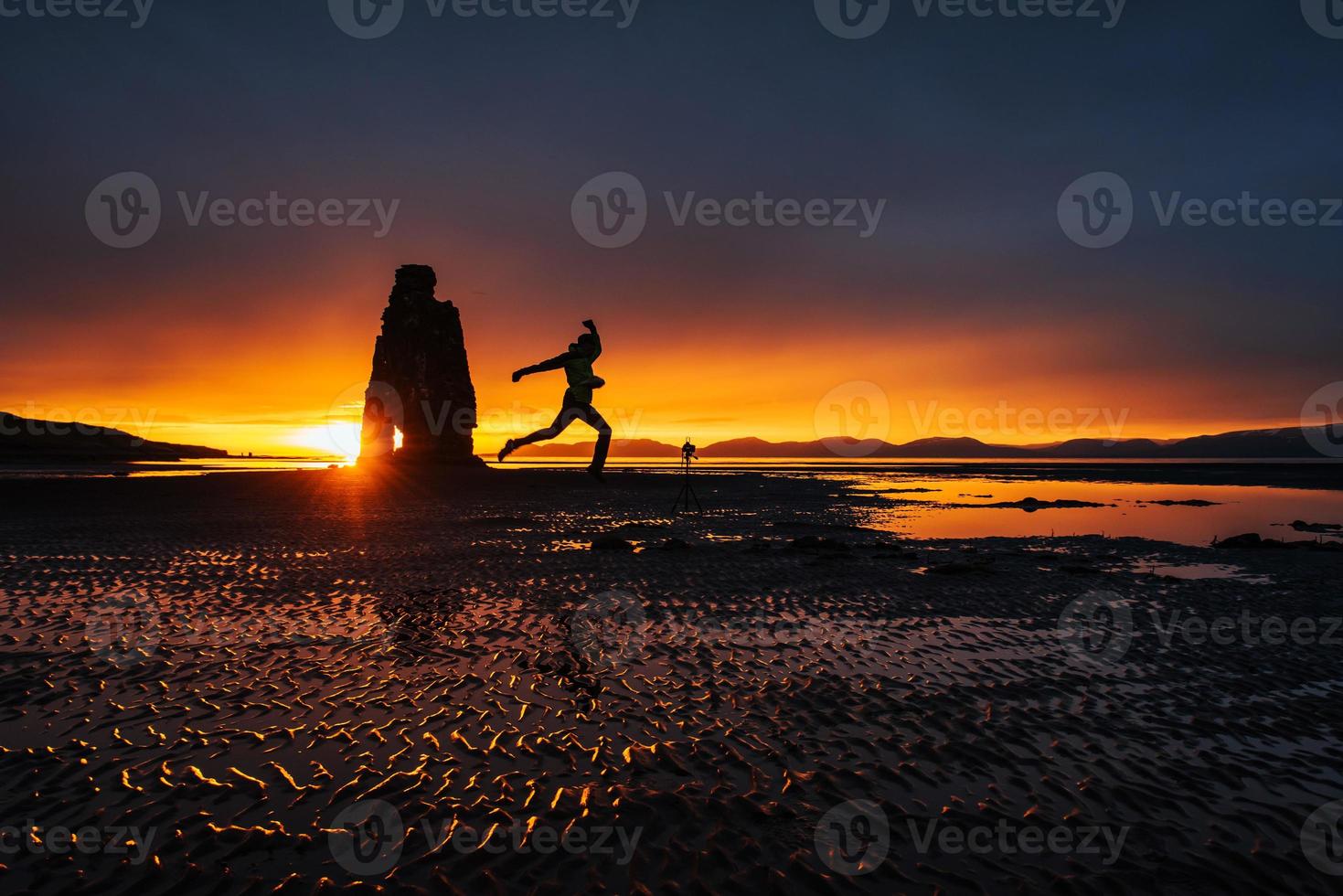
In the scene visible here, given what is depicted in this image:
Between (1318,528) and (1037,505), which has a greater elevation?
(1037,505)

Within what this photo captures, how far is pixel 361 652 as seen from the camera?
9.28 m

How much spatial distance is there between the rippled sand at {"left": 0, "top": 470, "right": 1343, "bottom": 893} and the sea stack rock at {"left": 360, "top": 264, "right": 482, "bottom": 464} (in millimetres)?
51854

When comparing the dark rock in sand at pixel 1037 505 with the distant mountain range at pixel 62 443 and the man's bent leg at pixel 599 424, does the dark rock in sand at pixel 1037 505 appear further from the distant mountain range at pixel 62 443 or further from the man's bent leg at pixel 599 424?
the distant mountain range at pixel 62 443

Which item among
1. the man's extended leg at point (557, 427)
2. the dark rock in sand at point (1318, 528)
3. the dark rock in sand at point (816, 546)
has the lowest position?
the dark rock in sand at point (1318, 528)

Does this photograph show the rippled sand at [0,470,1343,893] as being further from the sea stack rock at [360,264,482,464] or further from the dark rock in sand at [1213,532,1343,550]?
the sea stack rock at [360,264,482,464]

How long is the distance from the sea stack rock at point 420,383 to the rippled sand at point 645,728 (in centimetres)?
5185

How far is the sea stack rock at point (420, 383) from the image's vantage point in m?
66.6

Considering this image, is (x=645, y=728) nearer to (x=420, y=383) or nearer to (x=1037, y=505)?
(x=1037, y=505)

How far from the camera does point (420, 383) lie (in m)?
67.4

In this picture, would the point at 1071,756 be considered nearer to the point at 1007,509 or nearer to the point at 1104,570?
the point at 1104,570

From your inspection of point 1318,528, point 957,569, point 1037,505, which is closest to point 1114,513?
point 1037,505

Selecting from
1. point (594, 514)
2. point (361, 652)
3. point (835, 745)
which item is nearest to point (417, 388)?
point (594, 514)

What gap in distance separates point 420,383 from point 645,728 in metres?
66.4

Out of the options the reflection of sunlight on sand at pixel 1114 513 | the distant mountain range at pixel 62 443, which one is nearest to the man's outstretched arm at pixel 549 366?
the reflection of sunlight on sand at pixel 1114 513
